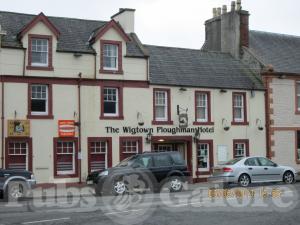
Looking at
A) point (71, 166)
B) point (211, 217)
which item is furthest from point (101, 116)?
point (211, 217)

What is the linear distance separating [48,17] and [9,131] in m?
7.01

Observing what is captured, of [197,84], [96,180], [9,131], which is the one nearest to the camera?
[96,180]

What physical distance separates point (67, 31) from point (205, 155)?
996 centimetres

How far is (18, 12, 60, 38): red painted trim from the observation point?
27609 millimetres

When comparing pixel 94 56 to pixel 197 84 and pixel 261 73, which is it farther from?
pixel 261 73

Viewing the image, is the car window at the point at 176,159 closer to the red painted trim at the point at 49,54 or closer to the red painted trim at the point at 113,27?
the red painted trim at the point at 49,54

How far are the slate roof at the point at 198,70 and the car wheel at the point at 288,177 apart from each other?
263 inches

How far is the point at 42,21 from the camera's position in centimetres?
2816

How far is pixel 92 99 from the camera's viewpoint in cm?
2917

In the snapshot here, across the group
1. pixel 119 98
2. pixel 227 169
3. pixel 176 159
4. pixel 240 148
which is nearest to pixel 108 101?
pixel 119 98

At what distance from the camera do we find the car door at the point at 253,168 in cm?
2723

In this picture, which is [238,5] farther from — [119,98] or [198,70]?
[119,98]

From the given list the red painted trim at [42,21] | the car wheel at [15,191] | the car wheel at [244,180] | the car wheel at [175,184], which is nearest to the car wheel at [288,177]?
the car wheel at [244,180]

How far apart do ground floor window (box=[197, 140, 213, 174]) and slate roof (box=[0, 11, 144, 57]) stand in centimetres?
600
